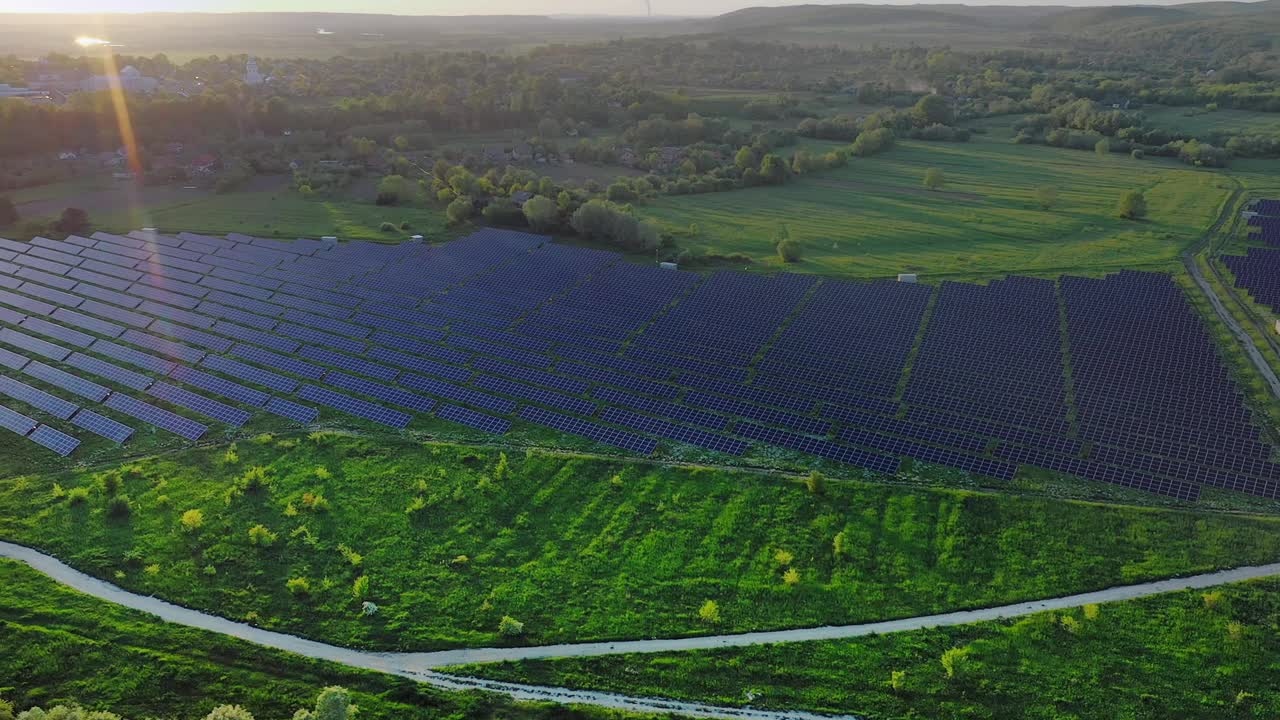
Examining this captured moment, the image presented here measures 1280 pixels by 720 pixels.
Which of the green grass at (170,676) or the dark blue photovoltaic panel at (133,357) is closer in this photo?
the green grass at (170,676)

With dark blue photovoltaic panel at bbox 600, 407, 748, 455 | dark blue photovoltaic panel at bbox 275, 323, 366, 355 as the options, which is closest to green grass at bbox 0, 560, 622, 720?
dark blue photovoltaic panel at bbox 600, 407, 748, 455

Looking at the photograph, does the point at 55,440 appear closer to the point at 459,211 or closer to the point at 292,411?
the point at 292,411

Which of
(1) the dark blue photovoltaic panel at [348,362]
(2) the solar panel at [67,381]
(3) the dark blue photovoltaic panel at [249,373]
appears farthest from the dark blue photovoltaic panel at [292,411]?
(2) the solar panel at [67,381]

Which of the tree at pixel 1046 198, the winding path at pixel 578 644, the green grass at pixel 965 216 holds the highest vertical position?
the tree at pixel 1046 198

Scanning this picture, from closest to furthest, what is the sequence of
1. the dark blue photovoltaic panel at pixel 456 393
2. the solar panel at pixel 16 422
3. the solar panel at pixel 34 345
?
the solar panel at pixel 16 422 → the dark blue photovoltaic panel at pixel 456 393 → the solar panel at pixel 34 345

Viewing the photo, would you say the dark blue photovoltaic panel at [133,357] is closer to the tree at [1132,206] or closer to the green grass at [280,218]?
the green grass at [280,218]

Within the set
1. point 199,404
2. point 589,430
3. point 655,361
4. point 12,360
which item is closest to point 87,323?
point 12,360

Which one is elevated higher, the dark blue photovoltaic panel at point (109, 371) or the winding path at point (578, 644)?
the dark blue photovoltaic panel at point (109, 371)
